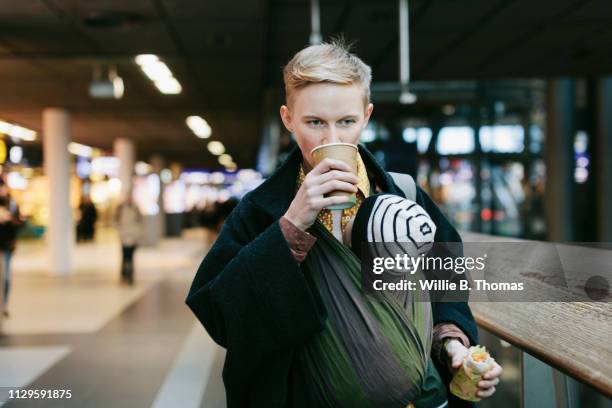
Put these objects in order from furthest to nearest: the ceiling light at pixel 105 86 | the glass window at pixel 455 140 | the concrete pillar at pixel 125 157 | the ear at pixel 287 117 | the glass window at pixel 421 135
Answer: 1. the concrete pillar at pixel 125 157
2. the glass window at pixel 455 140
3. the glass window at pixel 421 135
4. the ceiling light at pixel 105 86
5. the ear at pixel 287 117

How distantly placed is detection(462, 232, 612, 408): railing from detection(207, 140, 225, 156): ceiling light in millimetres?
19502

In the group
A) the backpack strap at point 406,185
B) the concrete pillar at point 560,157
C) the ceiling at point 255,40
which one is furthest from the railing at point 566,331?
the concrete pillar at point 560,157

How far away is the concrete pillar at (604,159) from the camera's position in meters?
9.49

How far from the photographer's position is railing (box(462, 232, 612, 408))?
123 cm

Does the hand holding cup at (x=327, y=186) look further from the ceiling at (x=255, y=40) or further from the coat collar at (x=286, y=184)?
the ceiling at (x=255, y=40)

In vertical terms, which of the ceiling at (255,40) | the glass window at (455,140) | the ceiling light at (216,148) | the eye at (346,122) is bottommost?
the eye at (346,122)

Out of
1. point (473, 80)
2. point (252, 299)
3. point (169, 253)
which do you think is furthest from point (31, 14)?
point (169, 253)

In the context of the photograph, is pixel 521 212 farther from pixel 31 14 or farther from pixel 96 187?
pixel 96 187

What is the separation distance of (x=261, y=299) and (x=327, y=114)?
37 centimetres

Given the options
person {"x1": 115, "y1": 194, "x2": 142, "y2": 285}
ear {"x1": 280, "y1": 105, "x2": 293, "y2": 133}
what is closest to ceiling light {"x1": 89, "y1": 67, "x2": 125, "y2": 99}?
person {"x1": 115, "y1": 194, "x2": 142, "y2": 285}

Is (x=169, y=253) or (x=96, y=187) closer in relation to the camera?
(x=169, y=253)

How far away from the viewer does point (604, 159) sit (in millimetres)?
9672

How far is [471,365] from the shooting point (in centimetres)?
115

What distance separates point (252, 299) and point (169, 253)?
1661 cm
